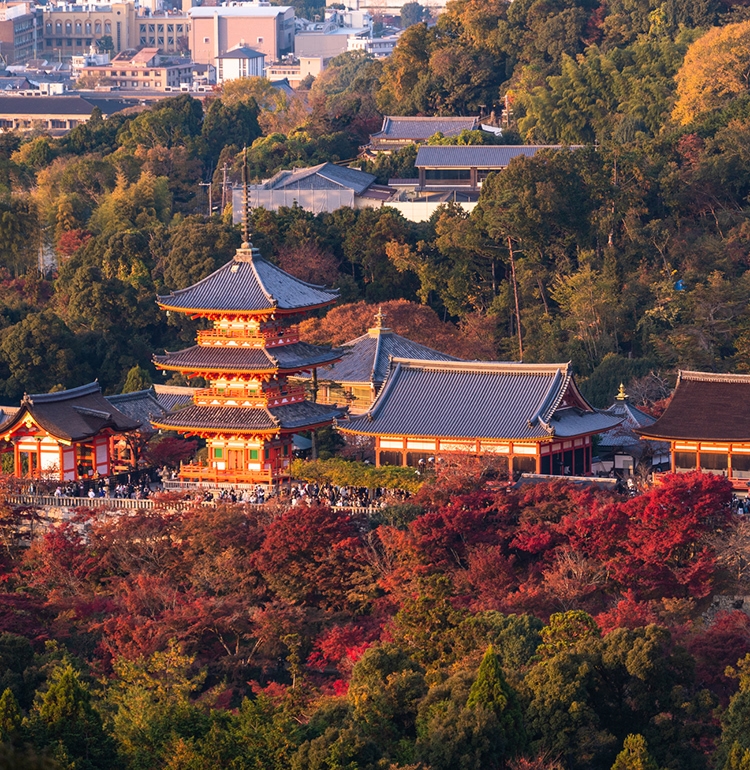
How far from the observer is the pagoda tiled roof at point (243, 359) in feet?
152

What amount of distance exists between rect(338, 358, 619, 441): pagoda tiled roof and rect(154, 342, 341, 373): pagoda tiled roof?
78.5 inches

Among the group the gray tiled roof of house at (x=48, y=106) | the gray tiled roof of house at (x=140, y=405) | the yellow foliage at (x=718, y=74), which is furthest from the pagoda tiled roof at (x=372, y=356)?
the gray tiled roof of house at (x=48, y=106)

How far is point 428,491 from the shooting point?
1656 inches

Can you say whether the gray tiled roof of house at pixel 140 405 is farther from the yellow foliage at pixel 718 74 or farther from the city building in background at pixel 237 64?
the city building in background at pixel 237 64

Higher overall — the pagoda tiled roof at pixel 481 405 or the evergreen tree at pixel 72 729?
the pagoda tiled roof at pixel 481 405

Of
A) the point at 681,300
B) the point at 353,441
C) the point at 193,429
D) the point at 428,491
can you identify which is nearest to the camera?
the point at 428,491

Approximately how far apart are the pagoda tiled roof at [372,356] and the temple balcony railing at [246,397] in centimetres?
604

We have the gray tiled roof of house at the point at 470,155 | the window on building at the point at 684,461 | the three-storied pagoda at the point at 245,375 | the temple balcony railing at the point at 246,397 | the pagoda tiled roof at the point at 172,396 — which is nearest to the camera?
the window on building at the point at 684,461

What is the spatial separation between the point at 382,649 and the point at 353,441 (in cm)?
1631

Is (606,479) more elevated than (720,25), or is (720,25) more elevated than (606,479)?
(720,25)

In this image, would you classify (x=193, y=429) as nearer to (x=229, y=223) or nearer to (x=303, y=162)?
Result: (x=229, y=223)

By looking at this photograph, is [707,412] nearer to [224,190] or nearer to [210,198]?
[224,190]

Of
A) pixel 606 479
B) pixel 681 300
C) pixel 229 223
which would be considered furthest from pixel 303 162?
pixel 606 479

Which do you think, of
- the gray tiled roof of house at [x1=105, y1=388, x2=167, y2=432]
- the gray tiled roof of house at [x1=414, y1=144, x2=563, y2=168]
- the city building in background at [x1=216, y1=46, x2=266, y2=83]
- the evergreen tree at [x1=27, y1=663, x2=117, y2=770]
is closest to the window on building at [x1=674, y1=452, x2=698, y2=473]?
the gray tiled roof of house at [x1=105, y1=388, x2=167, y2=432]
